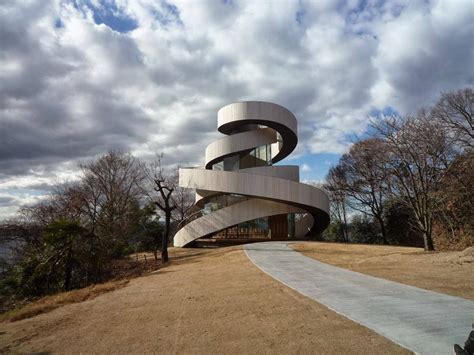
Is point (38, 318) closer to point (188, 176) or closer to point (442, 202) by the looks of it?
point (188, 176)

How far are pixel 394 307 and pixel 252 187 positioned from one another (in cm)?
1456

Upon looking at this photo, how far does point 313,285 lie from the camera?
7.39 m

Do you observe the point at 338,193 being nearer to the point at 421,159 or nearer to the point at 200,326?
the point at 421,159

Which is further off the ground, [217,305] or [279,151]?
[279,151]

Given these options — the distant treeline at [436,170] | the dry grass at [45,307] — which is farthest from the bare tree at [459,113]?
the dry grass at [45,307]

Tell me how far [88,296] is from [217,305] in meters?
4.21

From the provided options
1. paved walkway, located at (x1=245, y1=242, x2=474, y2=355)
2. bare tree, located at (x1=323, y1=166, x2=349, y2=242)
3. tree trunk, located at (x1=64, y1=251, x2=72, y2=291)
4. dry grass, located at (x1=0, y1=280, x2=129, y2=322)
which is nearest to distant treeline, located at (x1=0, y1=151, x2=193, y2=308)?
tree trunk, located at (x1=64, y1=251, x2=72, y2=291)

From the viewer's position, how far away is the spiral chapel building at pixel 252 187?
20.1m

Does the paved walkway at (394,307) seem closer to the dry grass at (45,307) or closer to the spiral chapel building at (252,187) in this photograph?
the dry grass at (45,307)

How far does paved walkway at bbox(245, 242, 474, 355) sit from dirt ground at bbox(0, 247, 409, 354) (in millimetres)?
317

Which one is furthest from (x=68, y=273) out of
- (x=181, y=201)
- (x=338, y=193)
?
(x=338, y=193)

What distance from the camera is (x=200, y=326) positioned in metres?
4.78

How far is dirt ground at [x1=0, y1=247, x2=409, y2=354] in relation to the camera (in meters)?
3.99

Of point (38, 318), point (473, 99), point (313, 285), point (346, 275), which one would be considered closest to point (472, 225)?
point (473, 99)
